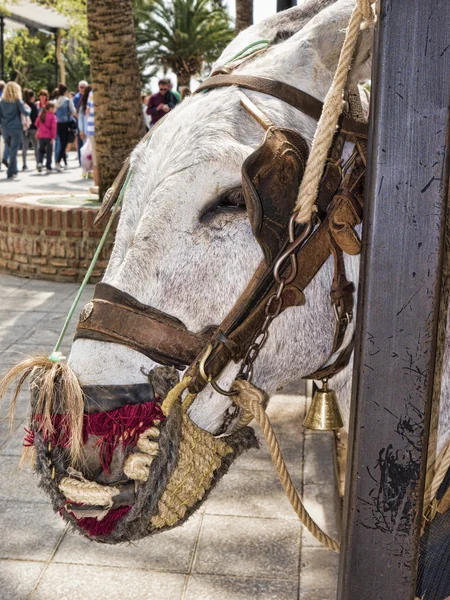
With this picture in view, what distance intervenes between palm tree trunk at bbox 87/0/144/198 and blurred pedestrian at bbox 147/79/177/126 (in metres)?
6.85

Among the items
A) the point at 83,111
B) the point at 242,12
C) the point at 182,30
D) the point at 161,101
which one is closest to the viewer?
the point at 242,12

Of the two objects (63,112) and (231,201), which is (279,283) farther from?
(63,112)

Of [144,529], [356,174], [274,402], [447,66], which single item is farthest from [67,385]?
[274,402]

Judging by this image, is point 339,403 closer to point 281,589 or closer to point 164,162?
point 164,162

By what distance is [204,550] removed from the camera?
3.33m

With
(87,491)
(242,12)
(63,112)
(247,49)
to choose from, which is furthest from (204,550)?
(63,112)

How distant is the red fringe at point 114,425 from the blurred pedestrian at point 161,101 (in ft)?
45.0

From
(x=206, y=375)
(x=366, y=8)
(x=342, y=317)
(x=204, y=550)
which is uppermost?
(x=366, y=8)

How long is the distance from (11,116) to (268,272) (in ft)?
48.1

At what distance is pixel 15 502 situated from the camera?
12.3 ft

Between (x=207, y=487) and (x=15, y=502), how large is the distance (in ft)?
7.57

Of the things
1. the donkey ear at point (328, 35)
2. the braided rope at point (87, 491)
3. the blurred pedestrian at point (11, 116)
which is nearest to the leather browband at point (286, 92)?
the donkey ear at point (328, 35)

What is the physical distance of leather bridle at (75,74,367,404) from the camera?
5.20 feet

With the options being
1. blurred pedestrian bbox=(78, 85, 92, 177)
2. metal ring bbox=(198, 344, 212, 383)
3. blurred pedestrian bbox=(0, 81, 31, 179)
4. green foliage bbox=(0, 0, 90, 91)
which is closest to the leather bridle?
metal ring bbox=(198, 344, 212, 383)
